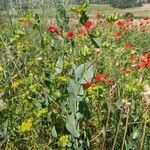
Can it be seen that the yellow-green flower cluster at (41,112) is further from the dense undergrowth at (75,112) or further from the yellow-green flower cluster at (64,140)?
the yellow-green flower cluster at (64,140)

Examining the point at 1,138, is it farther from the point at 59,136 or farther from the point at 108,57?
the point at 108,57

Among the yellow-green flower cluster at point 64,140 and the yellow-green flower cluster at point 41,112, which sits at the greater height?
the yellow-green flower cluster at point 41,112

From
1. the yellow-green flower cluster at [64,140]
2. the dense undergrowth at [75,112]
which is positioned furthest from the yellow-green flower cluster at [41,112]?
the yellow-green flower cluster at [64,140]

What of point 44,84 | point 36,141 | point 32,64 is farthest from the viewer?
point 32,64

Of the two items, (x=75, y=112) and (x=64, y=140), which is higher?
(x=75, y=112)

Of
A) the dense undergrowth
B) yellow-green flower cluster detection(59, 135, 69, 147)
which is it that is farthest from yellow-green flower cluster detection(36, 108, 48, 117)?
yellow-green flower cluster detection(59, 135, 69, 147)

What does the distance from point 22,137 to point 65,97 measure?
1.17 ft

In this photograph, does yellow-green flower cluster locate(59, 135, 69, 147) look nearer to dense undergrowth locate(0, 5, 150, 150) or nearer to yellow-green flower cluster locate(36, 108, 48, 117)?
dense undergrowth locate(0, 5, 150, 150)

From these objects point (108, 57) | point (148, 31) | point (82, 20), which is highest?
point (82, 20)

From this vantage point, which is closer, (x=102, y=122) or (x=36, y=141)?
(x=36, y=141)

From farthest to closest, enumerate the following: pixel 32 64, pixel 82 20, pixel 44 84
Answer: pixel 32 64
pixel 44 84
pixel 82 20

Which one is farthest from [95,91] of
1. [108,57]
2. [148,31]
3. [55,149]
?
[148,31]

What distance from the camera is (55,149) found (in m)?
2.63

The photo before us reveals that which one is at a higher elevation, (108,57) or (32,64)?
(32,64)
